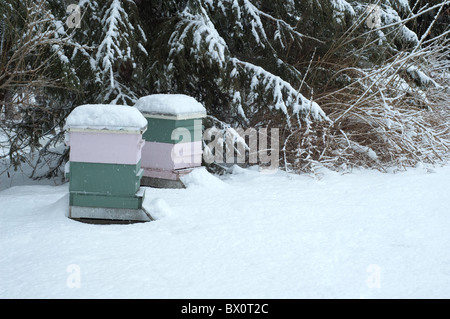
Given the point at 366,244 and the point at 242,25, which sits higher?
the point at 242,25

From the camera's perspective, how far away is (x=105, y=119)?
480 cm

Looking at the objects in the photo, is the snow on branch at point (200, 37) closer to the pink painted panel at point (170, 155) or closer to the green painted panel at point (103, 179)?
the pink painted panel at point (170, 155)

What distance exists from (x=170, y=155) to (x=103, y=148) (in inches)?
48.7

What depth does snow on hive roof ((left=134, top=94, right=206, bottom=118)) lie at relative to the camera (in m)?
5.80

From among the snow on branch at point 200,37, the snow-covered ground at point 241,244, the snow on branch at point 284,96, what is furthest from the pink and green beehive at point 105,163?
the snow on branch at point 284,96

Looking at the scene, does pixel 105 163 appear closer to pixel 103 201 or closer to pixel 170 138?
pixel 103 201

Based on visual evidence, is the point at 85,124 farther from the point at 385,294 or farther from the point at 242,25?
the point at 242,25

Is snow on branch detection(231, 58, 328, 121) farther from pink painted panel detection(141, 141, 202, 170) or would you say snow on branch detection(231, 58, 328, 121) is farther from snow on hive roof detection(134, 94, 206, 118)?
pink painted panel detection(141, 141, 202, 170)

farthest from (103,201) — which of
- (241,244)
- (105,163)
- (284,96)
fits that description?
(284,96)

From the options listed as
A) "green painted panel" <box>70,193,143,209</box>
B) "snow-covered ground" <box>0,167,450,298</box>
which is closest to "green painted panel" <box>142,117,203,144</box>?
"snow-covered ground" <box>0,167,450,298</box>

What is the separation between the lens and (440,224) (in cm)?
503

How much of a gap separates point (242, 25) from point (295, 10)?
1.02 m

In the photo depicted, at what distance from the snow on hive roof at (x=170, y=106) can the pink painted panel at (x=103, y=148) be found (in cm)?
101
